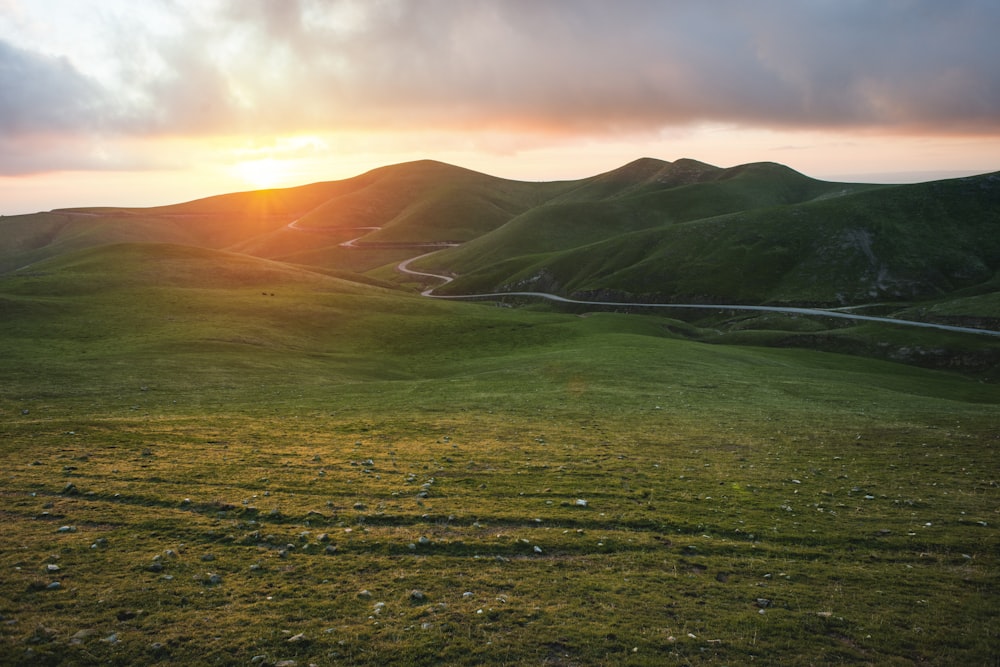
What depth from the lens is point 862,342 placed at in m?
94.1

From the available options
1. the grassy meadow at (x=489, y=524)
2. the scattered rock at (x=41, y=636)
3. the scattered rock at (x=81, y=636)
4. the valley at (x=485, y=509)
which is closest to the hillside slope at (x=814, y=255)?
the valley at (x=485, y=509)

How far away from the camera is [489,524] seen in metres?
18.0

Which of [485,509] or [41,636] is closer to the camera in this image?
[41,636]

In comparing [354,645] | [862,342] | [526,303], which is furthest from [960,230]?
[354,645]

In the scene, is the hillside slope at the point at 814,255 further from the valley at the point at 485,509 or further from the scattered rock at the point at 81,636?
the scattered rock at the point at 81,636

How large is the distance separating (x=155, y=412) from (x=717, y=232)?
18051 centimetres

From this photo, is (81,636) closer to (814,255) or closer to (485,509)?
(485,509)

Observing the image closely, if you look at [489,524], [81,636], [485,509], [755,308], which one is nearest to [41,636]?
[81,636]

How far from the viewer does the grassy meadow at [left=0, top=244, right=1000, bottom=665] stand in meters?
12.2

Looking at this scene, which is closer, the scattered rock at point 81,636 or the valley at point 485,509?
the scattered rock at point 81,636

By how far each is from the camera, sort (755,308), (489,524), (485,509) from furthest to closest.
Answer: (755,308)
(485,509)
(489,524)

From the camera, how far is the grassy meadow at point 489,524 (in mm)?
12164

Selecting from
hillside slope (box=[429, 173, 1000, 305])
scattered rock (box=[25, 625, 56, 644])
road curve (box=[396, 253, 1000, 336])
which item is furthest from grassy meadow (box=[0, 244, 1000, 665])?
hillside slope (box=[429, 173, 1000, 305])

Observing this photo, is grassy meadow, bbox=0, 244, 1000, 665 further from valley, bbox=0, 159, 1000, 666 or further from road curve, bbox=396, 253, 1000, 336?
road curve, bbox=396, 253, 1000, 336
